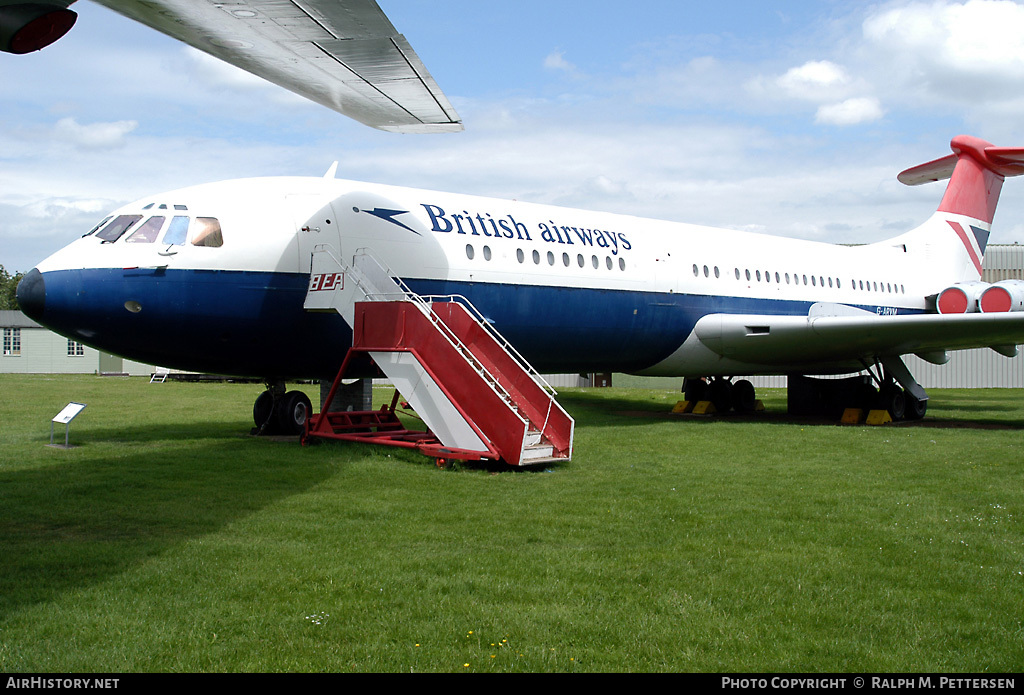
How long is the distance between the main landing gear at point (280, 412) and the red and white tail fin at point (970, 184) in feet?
67.3

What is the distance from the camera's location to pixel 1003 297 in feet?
71.7

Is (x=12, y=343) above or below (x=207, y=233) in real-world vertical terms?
below

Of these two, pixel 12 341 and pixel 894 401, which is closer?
pixel 894 401

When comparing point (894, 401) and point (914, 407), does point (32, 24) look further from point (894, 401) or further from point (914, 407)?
point (914, 407)

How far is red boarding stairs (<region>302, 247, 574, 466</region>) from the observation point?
1138 centimetres

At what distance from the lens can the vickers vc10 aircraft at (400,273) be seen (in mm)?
8789

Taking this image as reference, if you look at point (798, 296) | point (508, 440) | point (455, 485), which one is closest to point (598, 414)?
point (798, 296)

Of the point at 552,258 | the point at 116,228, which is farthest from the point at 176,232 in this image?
the point at 552,258

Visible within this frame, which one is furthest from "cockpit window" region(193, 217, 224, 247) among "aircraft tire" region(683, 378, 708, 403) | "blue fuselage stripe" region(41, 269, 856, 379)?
"aircraft tire" region(683, 378, 708, 403)

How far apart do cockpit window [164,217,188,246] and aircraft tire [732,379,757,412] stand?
15816mm

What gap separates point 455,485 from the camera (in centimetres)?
996

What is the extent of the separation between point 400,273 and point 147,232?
3.81m

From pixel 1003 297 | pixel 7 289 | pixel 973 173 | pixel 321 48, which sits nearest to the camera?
pixel 321 48

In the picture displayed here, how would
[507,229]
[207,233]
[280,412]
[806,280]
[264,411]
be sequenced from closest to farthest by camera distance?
[207,233] → [280,412] → [264,411] → [507,229] → [806,280]
